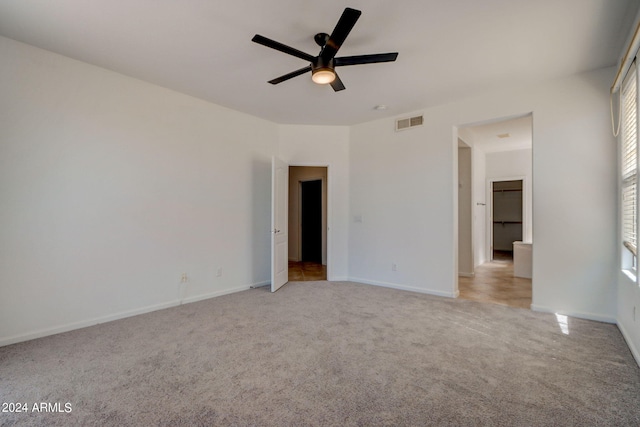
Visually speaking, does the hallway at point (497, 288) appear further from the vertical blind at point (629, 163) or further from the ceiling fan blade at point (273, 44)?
the ceiling fan blade at point (273, 44)

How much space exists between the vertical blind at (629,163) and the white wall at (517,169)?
421cm

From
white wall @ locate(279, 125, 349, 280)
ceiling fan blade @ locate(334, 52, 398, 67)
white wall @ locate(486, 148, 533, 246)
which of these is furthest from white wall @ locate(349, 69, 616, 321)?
white wall @ locate(486, 148, 533, 246)

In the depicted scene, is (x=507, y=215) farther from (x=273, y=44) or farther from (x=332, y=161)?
(x=273, y=44)

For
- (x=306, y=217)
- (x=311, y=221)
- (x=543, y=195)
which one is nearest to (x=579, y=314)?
(x=543, y=195)

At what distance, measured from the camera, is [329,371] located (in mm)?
2182

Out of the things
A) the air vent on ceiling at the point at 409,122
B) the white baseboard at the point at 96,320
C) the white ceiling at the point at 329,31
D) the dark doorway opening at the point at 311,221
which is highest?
the white ceiling at the point at 329,31

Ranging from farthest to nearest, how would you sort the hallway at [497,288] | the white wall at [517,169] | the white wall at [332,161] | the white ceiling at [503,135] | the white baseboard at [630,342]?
the white wall at [517,169] < the white wall at [332,161] < the white ceiling at [503,135] < the hallway at [497,288] < the white baseboard at [630,342]

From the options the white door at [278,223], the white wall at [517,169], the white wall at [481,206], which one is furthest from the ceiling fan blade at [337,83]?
the white wall at [517,169]

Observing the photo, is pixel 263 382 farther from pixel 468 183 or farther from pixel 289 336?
pixel 468 183

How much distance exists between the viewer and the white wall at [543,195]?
3.17m

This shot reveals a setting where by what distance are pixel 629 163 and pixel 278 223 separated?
409 centimetres

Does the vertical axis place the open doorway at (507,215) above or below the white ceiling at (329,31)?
below

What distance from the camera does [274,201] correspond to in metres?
4.50

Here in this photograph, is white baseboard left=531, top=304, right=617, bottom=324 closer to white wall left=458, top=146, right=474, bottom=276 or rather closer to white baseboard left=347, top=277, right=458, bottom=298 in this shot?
white baseboard left=347, top=277, right=458, bottom=298
